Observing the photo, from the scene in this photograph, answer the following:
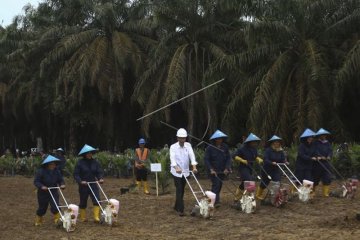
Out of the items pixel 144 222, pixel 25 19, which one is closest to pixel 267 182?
pixel 144 222

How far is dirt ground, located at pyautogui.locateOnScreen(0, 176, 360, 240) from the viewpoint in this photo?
908 cm

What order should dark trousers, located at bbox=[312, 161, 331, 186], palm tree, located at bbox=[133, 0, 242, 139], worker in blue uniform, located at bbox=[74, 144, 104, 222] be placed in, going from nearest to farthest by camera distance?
worker in blue uniform, located at bbox=[74, 144, 104, 222]
dark trousers, located at bbox=[312, 161, 331, 186]
palm tree, located at bbox=[133, 0, 242, 139]

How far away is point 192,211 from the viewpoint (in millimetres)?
11211

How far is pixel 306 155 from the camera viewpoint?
12812mm

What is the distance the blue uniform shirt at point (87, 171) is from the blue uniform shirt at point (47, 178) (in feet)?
1.17

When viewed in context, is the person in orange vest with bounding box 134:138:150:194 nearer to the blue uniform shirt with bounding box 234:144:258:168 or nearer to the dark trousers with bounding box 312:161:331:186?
the blue uniform shirt with bounding box 234:144:258:168

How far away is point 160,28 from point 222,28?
11.5 ft

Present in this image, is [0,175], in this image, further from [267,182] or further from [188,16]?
[267,182]

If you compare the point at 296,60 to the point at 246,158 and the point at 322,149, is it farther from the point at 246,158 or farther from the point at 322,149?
the point at 246,158

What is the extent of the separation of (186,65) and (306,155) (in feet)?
49.5

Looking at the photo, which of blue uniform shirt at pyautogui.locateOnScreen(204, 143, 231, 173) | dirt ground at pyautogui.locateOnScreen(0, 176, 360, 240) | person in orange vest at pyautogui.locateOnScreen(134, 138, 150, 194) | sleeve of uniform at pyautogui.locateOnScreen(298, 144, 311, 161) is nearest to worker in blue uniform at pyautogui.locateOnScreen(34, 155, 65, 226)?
dirt ground at pyautogui.locateOnScreen(0, 176, 360, 240)

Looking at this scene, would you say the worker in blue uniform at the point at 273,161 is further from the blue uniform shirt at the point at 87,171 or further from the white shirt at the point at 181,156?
the blue uniform shirt at the point at 87,171

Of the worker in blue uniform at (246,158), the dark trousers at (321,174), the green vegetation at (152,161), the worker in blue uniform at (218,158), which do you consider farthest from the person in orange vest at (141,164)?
the dark trousers at (321,174)

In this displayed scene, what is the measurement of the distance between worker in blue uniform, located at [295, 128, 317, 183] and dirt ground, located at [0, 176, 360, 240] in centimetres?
59
